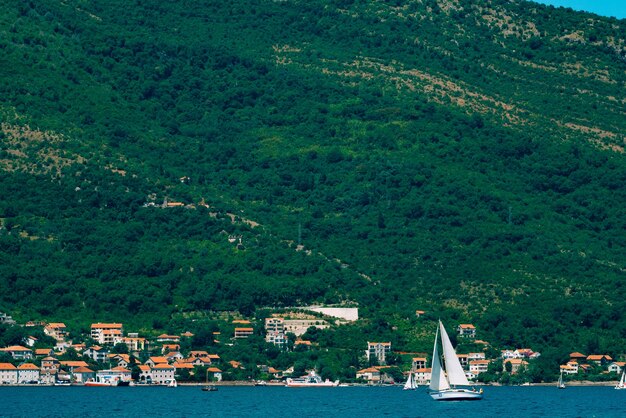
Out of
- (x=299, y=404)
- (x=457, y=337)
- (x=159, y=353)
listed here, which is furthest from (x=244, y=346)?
(x=299, y=404)

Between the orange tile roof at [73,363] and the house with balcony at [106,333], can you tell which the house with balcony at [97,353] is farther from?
the house with balcony at [106,333]

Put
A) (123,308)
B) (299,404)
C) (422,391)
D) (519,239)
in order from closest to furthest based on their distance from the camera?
1. (299,404)
2. (422,391)
3. (123,308)
4. (519,239)

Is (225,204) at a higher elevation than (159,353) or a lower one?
higher

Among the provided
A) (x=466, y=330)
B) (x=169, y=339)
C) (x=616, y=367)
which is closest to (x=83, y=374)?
(x=169, y=339)

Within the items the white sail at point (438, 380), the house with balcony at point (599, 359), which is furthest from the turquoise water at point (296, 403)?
the house with balcony at point (599, 359)

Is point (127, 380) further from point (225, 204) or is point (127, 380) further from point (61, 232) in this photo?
point (225, 204)

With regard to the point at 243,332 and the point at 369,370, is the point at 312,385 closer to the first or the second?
the point at 369,370

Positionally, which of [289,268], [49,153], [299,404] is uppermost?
[49,153]
